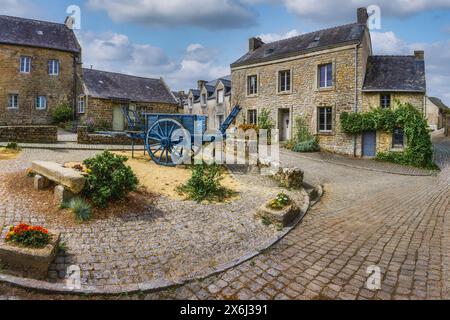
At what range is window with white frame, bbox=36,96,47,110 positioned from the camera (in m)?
23.6

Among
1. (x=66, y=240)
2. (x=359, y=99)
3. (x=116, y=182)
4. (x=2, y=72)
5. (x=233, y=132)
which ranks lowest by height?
(x=66, y=240)

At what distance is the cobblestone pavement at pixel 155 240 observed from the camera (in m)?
3.62

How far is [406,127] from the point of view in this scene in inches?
660

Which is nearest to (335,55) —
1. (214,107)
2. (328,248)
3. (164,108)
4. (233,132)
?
(233,132)

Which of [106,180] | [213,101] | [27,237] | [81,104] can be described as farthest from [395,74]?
[81,104]

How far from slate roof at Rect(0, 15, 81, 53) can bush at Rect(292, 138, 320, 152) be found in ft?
66.0

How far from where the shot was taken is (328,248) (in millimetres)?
4660

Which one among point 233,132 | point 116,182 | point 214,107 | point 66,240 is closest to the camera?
point 66,240

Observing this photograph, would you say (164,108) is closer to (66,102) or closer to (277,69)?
(66,102)

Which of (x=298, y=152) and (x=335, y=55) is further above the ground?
(x=335, y=55)

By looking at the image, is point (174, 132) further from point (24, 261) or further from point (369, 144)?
point (369, 144)

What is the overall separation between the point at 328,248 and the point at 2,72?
88.0 ft

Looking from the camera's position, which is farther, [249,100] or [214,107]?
[214,107]

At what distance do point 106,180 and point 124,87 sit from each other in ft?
73.9
